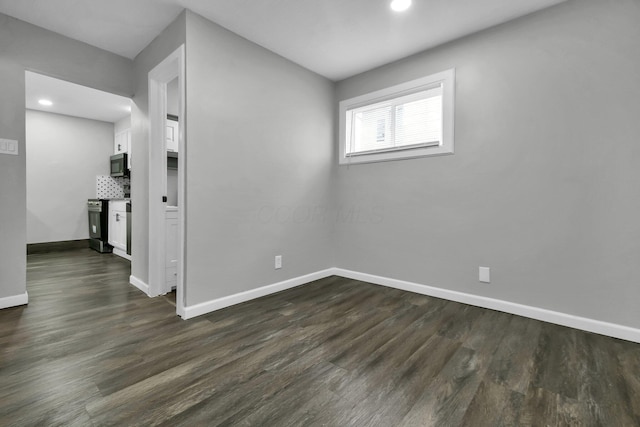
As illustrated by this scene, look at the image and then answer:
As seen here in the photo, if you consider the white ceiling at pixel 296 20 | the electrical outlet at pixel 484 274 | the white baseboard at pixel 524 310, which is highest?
the white ceiling at pixel 296 20

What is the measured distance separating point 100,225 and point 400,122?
5363 millimetres

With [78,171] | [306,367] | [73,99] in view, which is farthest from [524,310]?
[78,171]

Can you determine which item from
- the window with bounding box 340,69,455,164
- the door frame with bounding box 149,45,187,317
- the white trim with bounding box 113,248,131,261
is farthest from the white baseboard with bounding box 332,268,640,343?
the white trim with bounding box 113,248,131,261

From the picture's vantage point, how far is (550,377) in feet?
5.08

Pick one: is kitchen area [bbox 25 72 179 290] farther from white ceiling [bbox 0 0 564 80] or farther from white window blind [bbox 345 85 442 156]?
white window blind [bbox 345 85 442 156]

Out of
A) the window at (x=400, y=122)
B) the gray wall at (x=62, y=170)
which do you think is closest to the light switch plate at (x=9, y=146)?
the window at (x=400, y=122)

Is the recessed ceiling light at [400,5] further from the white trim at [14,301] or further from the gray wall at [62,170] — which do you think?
the gray wall at [62,170]

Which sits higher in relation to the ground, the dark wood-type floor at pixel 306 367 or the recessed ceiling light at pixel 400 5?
the recessed ceiling light at pixel 400 5

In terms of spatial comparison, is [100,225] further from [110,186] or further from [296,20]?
[296,20]

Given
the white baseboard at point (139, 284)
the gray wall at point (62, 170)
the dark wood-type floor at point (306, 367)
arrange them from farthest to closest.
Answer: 1. the gray wall at point (62, 170)
2. the white baseboard at point (139, 284)
3. the dark wood-type floor at point (306, 367)

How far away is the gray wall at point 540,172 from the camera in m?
2.02

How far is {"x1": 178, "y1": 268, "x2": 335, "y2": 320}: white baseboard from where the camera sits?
92.5 inches

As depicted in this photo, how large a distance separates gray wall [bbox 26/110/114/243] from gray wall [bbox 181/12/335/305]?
15.5 ft

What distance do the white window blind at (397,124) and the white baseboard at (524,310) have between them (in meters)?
1.46
